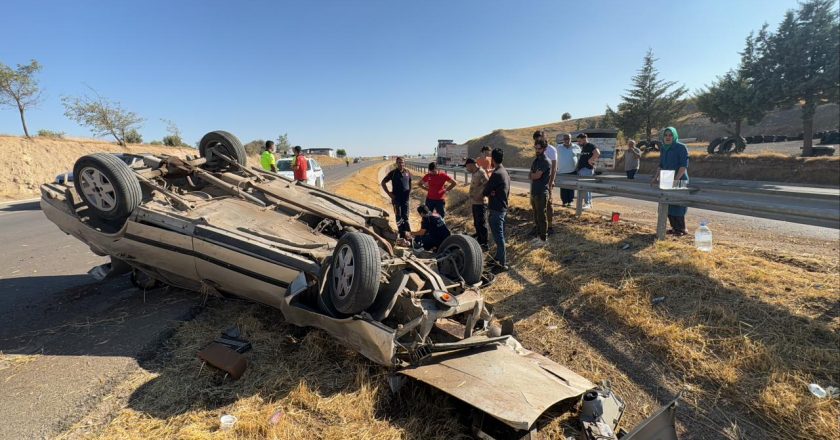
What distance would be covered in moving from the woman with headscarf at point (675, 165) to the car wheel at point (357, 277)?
4828 millimetres

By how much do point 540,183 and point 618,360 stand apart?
3.27 metres

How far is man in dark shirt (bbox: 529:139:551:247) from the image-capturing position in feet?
20.3

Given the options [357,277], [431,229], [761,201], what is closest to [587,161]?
[761,201]

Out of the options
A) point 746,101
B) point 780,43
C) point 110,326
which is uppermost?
point 780,43

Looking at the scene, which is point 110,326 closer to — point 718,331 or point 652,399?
point 652,399

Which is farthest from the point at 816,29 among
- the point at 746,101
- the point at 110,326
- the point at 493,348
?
the point at 110,326

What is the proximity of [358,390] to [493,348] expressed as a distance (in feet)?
3.48

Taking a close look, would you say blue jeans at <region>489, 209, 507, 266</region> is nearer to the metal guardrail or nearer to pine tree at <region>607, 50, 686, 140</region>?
the metal guardrail

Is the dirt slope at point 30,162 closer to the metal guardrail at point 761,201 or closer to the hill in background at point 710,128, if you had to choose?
the metal guardrail at point 761,201

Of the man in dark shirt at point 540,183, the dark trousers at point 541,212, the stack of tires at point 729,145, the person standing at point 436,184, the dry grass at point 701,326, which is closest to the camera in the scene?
the dry grass at point 701,326

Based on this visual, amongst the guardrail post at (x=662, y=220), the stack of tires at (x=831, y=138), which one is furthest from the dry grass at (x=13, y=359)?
the stack of tires at (x=831, y=138)

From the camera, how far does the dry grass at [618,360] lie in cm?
263

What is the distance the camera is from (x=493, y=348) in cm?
312

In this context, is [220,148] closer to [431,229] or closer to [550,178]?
[431,229]
